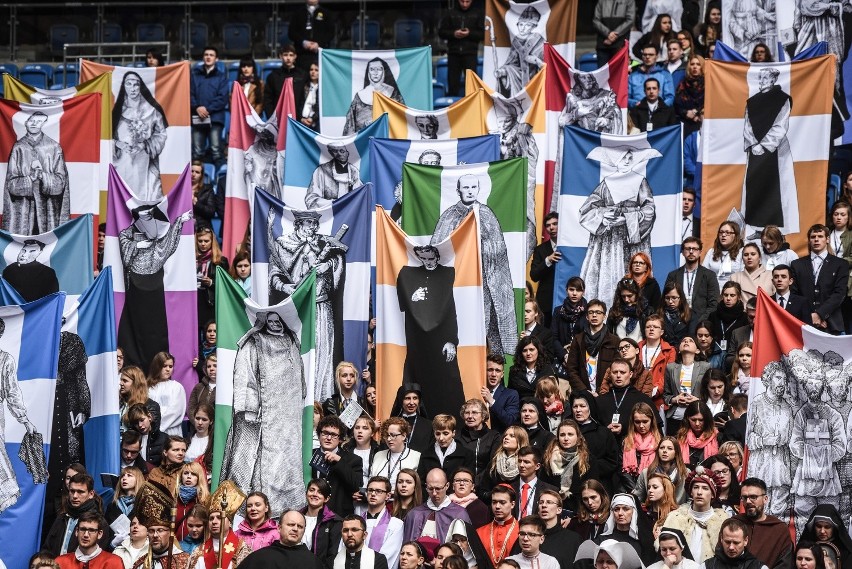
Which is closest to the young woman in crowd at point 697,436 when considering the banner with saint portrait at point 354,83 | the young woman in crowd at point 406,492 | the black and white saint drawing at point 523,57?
the young woman in crowd at point 406,492

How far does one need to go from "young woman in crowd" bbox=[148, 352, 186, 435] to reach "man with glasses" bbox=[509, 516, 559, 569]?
14.9ft

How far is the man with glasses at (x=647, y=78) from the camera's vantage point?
67.7 ft

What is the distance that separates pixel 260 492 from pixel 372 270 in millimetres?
4582

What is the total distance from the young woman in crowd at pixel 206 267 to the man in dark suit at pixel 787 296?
5676 mm

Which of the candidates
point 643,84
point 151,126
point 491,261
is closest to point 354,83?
point 151,126

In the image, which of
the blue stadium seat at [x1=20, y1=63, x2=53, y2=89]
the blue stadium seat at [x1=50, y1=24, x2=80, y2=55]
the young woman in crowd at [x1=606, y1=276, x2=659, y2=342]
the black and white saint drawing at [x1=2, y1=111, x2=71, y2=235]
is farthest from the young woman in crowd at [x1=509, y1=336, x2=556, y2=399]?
the blue stadium seat at [x1=50, y1=24, x2=80, y2=55]

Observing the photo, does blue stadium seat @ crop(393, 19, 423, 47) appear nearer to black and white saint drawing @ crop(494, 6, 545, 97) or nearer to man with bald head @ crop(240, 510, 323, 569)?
black and white saint drawing @ crop(494, 6, 545, 97)

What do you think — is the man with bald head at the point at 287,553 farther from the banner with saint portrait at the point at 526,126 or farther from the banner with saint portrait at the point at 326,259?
the banner with saint portrait at the point at 526,126

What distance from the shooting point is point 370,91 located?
20.7m

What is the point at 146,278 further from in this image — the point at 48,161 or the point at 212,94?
the point at 212,94

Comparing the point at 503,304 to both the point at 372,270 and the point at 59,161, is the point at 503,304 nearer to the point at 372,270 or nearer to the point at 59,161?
the point at 372,270

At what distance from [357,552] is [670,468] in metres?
2.47

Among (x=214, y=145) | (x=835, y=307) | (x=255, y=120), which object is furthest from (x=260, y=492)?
(x=214, y=145)

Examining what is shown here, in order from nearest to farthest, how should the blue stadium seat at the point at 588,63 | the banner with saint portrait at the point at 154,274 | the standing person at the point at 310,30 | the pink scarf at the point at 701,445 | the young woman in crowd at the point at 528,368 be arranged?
the pink scarf at the point at 701,445, the young woman in crowd at the point at 528,368, the banner with saint portrait at the point at 154,274, the standing person at the point at 310,30, the blue stadium seat at the point at 588,63
